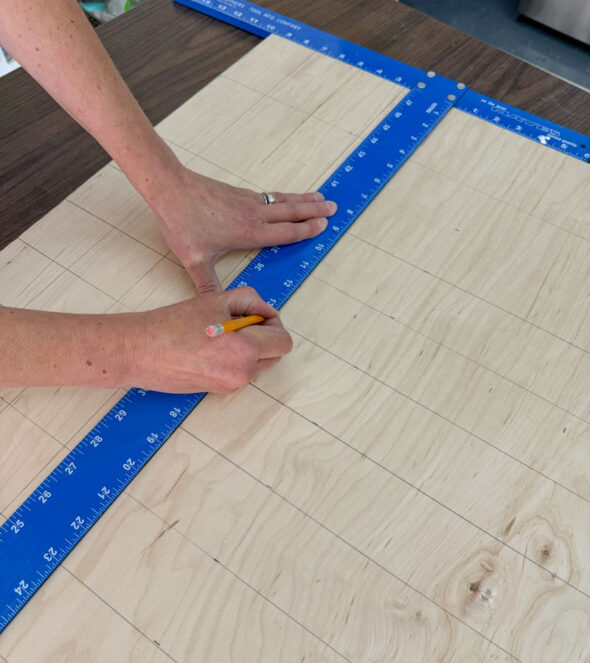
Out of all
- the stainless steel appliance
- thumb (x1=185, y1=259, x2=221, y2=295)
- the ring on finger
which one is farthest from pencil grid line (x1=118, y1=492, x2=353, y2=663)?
the stainless steel appliance

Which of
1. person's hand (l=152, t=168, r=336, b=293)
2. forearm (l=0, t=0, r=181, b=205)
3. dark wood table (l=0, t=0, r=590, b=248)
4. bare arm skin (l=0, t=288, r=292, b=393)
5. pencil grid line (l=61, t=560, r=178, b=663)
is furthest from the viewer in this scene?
dark wood table (l=0, t=0, r=590, b=248)

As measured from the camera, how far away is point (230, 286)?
1099 millimetres

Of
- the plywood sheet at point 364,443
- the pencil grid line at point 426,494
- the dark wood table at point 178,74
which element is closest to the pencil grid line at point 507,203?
the plywood sheet at point 364,443

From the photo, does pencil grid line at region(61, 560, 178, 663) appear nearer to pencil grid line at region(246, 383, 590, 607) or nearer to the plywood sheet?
the plywood sheet

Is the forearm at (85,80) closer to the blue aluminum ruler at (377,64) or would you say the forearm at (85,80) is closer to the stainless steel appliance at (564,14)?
the blue aluminum ruler at (377,64)

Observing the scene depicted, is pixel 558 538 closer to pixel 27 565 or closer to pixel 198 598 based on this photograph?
pixel 198 598

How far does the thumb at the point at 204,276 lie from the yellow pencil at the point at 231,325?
136 millimetres

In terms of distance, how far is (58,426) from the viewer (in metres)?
0.92

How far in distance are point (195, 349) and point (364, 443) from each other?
0.98ft

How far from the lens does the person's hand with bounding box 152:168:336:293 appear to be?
108 cm

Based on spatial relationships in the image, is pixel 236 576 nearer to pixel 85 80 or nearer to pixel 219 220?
pixel 219 220

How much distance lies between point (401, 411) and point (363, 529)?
199 mm

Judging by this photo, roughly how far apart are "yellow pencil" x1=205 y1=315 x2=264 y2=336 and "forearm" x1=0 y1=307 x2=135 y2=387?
12 cm

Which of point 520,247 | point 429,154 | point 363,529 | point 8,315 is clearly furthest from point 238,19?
point 363,529
